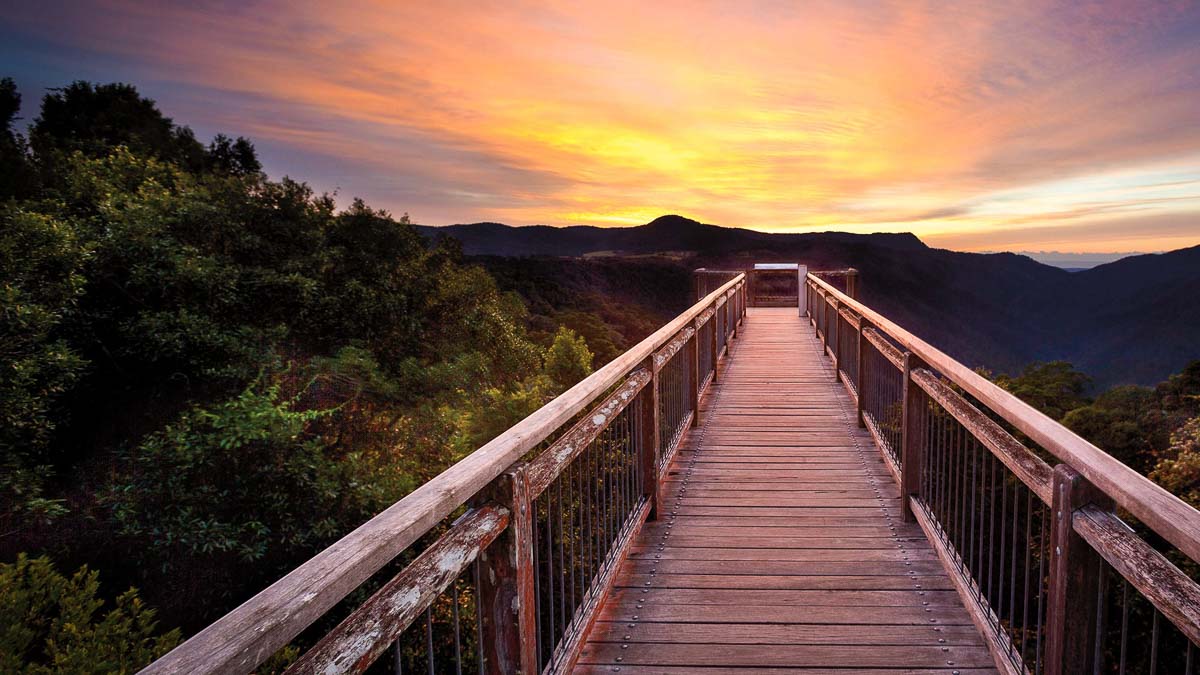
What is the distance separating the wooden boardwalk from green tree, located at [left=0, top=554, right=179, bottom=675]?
5.96m

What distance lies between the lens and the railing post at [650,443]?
415cm

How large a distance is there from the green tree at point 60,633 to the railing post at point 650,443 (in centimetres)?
572

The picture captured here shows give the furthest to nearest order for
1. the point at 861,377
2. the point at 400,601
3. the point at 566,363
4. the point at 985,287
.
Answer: the point at 985,287, the point at 566,363, the point at 861,377, the point at 400,601

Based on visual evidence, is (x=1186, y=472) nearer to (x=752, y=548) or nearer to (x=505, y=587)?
(x=752, y=548)

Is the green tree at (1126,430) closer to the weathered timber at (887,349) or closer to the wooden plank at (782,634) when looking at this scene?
the weathered timber at (887,349)

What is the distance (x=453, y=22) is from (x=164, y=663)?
41.3 feet

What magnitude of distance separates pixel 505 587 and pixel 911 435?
3.15 meters

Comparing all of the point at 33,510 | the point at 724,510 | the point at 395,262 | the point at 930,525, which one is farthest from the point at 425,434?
the point at 930,525

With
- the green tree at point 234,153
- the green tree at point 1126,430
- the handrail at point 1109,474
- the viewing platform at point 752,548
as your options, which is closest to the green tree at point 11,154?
the green tree at point 234,153

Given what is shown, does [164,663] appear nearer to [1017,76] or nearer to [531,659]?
[531,659]

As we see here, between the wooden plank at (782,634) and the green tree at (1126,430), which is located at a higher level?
the wooden plank at (782,634)

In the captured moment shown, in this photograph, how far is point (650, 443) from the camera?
4.21m

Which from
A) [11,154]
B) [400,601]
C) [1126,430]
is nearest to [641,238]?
[1126,430]

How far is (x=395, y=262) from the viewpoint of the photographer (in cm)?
1988
